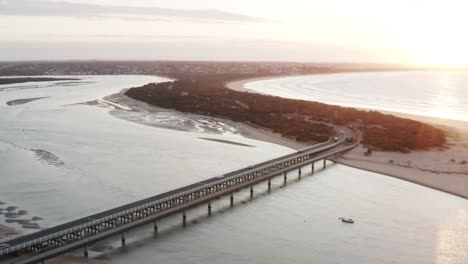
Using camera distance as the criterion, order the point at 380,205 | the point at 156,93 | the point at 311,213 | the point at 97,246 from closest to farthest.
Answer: the point at 97,246, the point at 311,213, the point at 380,205, the point at 156,93

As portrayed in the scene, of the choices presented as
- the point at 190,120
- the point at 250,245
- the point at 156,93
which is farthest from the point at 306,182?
the point at 156,93

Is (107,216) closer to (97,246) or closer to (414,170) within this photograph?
(97,246)

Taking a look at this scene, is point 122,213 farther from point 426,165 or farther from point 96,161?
point 426,165

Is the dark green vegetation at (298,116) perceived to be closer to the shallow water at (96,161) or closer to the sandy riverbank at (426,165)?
the sandy riverbank at (426,165)

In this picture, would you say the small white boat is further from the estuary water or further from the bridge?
the bridge

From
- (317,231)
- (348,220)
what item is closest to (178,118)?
(348,220)

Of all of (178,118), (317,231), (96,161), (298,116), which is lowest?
(317,231)
